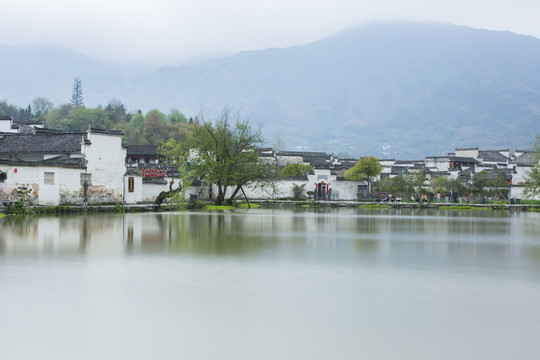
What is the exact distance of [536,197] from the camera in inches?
2015

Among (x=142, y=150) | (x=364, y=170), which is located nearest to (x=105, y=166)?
(x=364, y=170)

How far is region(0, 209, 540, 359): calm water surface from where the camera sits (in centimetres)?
656

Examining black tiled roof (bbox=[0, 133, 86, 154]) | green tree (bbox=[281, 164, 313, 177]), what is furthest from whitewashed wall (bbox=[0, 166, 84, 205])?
green tree (bbox=[281, 164, 313, 177])

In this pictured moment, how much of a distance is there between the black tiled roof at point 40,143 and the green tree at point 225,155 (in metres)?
7.94

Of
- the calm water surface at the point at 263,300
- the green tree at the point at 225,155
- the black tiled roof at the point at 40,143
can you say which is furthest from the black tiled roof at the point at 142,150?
the calm water surface at the point at 263,300

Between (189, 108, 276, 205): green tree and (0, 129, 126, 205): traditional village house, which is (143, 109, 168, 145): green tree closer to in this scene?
(189, 108, 276, 205): green tree

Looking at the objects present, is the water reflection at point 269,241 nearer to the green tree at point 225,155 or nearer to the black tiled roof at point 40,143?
the black tiled roof at point 40,143

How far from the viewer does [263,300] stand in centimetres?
858

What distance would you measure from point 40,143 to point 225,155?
10.7 meters

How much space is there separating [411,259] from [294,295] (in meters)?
4.70

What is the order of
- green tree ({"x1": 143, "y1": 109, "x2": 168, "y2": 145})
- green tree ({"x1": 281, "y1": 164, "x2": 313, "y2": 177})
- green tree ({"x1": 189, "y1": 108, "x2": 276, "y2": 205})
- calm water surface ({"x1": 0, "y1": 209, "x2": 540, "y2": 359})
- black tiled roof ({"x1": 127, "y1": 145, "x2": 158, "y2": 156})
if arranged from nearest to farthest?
1. calm water surface ({"x1": 0, "y1": 209, "x2": 540, "y2": 359})
2. green tree ({"x1": 189, "y1": 108, "x2": 276, "y2": 205})
3. green tree ({"x1": 281, "y1": 164, "x2": 313, "y2": 177})
4. black tiled roof ({"x1": 127, "y1": 145, "x2": 158, "y2": 156})
5. green tree ({"x1": 143, "y1": 109, "x2": 168, "y2": 145})

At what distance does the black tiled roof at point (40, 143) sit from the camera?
3164cm

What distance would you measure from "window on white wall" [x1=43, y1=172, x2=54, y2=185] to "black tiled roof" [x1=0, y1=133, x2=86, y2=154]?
2.98 m

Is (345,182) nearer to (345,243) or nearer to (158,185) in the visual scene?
(158,185)
